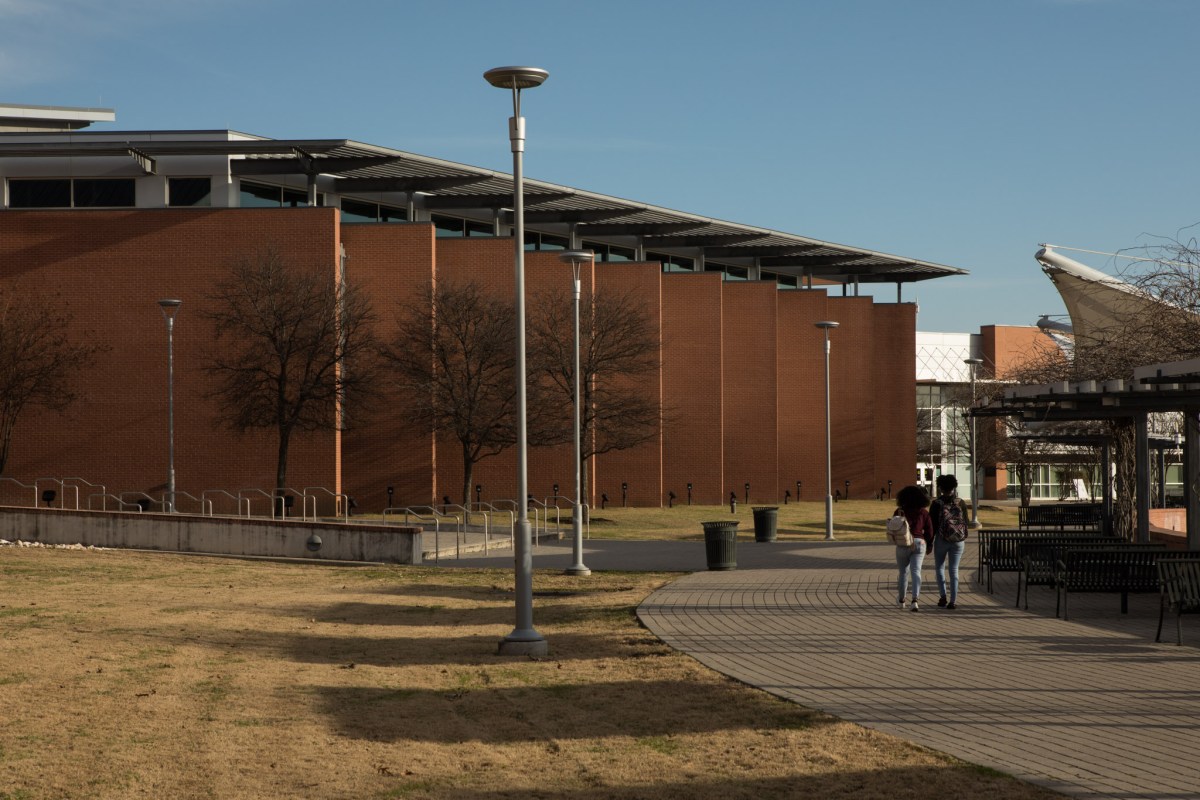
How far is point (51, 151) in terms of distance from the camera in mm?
40156

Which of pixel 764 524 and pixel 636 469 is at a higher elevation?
pixel 636 469

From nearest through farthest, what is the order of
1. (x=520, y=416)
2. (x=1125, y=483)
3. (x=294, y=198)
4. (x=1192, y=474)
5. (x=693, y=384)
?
(x=520, y=416)
(x=1192, y=474)
(x=1125, y=483)
(x=294, y=198)
(x=693, y=384)

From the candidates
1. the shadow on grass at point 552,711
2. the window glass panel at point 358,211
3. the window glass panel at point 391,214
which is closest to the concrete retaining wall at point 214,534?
the shadow on grass at point 552,711

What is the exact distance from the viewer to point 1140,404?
18.7 metres

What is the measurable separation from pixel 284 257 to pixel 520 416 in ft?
98.2

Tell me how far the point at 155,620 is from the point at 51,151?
95.1 feet

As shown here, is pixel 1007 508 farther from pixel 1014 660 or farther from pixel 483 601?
pixel 1014 660

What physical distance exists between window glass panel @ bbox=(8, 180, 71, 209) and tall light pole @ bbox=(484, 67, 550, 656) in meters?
33.2

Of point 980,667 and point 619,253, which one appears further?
point 619,253

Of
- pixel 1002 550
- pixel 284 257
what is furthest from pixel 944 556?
pixel 284 257

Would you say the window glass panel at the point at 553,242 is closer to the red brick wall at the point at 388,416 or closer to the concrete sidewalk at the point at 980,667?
the red brick wall at the point at 388,416

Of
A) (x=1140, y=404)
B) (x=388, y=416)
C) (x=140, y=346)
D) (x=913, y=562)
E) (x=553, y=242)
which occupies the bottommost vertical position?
(x=913, y=562)

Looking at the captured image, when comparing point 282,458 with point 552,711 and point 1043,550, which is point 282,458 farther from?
point 552,711

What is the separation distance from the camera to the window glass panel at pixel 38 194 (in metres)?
42.5
